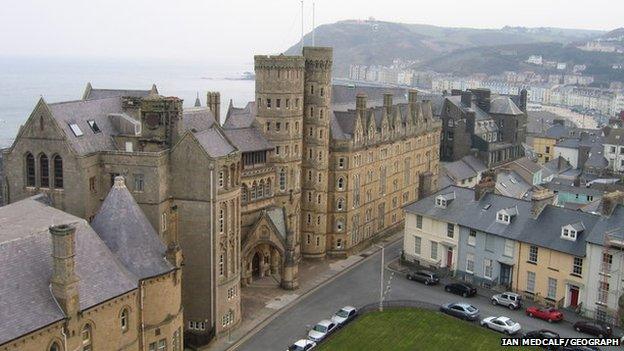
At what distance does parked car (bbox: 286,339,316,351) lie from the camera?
49741 millimetres

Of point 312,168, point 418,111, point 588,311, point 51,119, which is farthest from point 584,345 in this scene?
point 418,111

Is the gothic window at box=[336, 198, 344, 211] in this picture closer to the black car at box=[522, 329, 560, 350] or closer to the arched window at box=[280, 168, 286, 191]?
the arched window at box=[280, 168, 286, 191]

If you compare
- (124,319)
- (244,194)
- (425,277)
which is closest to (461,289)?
(425,277)

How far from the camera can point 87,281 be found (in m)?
39.0

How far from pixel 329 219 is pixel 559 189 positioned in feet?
120

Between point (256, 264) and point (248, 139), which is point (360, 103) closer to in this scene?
point (248, 139)

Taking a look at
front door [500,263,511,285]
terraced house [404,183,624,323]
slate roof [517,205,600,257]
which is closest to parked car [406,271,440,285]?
terraced house [404,183,624,323]

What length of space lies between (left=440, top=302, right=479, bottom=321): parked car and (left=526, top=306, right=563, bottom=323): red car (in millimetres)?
4690

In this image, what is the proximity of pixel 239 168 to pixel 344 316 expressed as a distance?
15429mm

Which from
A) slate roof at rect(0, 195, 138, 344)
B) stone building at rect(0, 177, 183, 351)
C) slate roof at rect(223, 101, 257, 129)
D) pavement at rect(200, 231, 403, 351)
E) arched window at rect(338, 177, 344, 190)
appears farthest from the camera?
arched window at rect(338, 177, 344, 190)

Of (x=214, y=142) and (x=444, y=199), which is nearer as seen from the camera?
(x=214, y=142)

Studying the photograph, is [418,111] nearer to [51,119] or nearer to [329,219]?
[329,219]

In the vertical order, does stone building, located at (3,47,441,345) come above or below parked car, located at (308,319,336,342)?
above

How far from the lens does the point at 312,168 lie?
241ft
